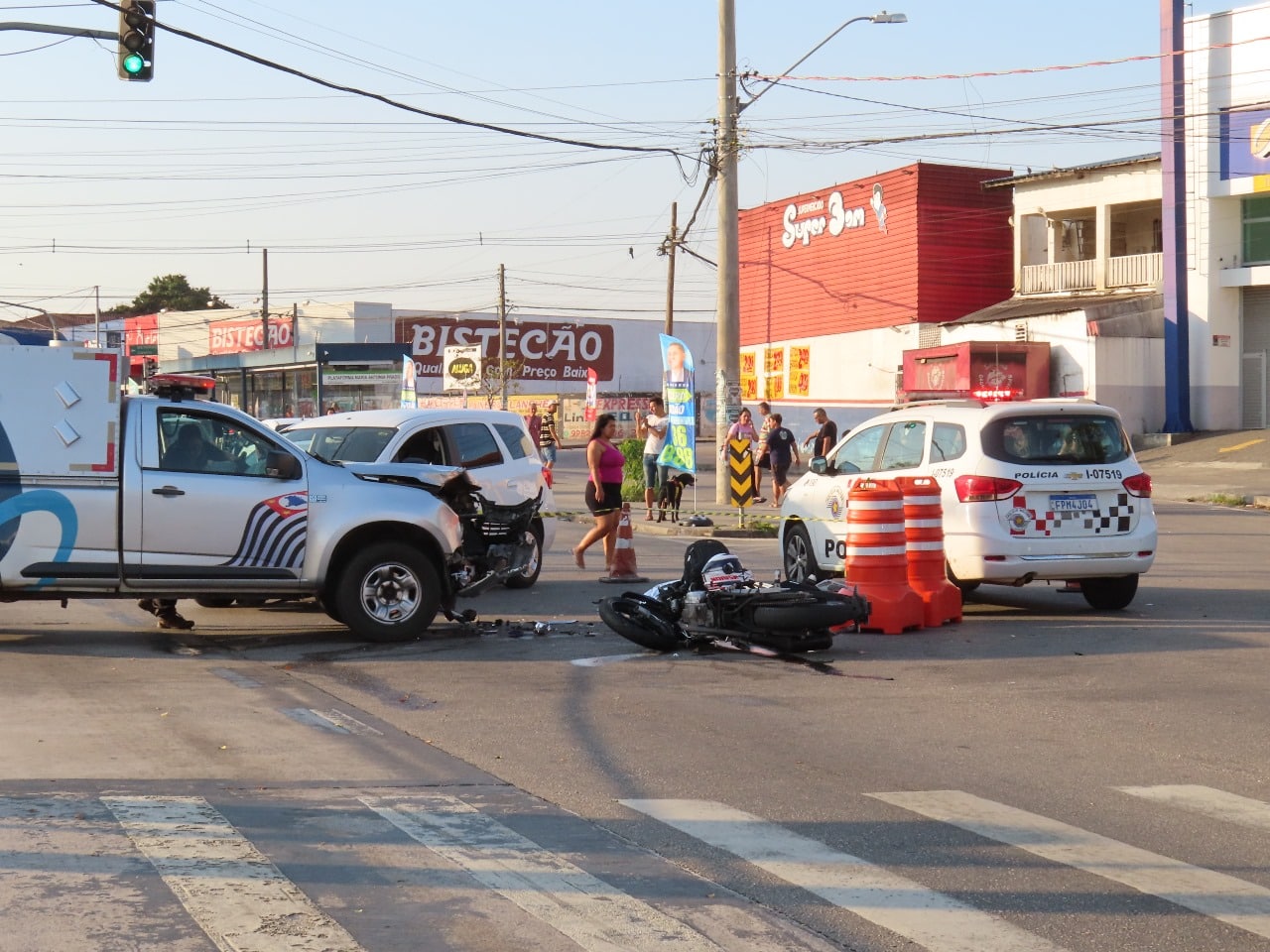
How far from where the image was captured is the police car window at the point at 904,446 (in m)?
13.8

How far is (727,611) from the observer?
11.5 m

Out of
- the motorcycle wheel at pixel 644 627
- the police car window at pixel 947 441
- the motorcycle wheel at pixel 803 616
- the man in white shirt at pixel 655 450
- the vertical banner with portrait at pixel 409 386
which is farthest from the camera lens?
the vertical banner with portrait at pixel 409 386

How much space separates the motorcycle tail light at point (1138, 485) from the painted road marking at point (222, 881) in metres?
8.98

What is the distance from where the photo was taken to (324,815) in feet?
21.5

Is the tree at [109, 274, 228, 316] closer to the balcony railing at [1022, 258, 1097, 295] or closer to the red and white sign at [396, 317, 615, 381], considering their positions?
the red and white sign at [396, 317, 615, 381]

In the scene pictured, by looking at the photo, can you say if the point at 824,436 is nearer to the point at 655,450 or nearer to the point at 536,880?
the point at 655,450

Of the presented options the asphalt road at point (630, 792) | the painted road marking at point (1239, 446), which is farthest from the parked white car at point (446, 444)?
the painted road marking at point (1239, 446)

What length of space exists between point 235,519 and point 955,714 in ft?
18.8

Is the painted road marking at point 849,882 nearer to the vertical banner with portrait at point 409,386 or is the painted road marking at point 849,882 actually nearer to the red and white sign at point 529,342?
the vertical banner with portrait at point 409,386

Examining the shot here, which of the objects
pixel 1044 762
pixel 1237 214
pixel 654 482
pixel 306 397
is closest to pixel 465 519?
pixel 1044 762

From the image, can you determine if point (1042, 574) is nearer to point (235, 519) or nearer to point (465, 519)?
point (465, 519)

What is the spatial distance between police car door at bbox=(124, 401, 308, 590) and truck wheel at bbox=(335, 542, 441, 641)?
449 millimetres

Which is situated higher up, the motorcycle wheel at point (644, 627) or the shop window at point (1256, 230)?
the shop window at point (1256, 230)

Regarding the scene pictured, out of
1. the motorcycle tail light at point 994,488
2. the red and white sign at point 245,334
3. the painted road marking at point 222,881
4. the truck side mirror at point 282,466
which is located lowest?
the painted road marking at point 222,881
